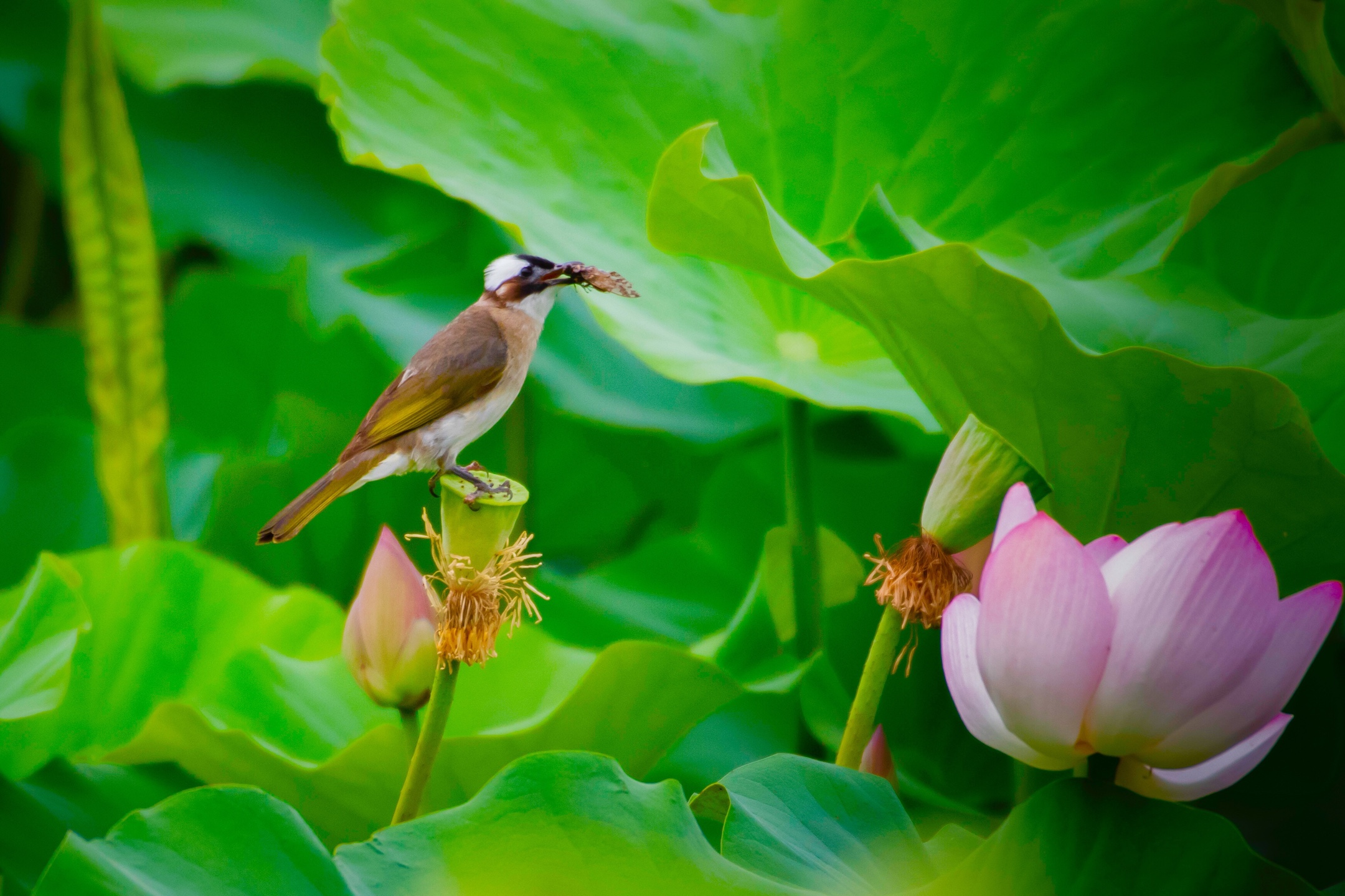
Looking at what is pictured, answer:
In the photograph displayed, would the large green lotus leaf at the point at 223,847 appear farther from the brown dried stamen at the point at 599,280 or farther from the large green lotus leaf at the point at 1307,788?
the large green lotus leaf at the point at 1307,788

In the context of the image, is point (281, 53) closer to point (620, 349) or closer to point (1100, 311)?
point (620, 349)

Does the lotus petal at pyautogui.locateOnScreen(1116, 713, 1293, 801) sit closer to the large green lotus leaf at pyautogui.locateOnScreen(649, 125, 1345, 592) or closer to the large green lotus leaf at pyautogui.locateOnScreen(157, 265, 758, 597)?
the large green lotus leaf at pyautogui.locateOnScreen(649, 125, 1345, 592)

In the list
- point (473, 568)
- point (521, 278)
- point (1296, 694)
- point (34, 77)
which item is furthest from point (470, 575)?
point (34, 77)

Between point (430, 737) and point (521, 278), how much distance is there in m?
0.15

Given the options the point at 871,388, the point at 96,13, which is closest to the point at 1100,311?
the point at 871,388

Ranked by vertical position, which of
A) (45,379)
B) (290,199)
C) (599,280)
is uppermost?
(599,280)

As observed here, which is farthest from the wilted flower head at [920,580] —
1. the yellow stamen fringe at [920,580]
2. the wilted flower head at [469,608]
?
the wilted flower head at [469,608]

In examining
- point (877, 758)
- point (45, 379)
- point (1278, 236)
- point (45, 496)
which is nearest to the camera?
point (877, 758)

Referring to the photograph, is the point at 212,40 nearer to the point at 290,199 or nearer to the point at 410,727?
the point at 290,199

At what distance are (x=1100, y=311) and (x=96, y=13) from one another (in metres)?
0.47

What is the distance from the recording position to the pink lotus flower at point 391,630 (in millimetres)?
337

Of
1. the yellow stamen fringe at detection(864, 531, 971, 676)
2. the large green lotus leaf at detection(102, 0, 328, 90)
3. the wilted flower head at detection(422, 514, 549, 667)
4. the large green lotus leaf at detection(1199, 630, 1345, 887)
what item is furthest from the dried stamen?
the large green lotus leaf at detection(102, 0, 328, 90)

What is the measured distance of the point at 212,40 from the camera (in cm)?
79

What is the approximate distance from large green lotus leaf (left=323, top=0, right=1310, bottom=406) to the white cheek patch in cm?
14
